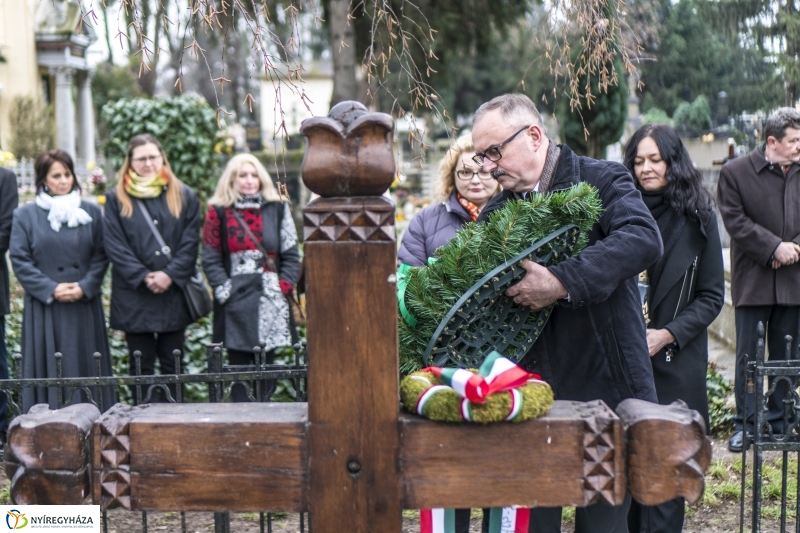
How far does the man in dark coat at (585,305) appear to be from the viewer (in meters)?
2.48

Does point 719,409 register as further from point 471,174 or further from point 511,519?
point 511,519

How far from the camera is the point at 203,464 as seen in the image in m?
1.68

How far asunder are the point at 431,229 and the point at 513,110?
2.07 m

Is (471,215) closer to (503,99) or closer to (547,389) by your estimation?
(503,99)

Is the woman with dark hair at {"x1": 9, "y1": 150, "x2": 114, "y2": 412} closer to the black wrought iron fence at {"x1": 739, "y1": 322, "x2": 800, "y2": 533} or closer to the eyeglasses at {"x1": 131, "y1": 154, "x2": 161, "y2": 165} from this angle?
the eyeglasses at {"x1": 131, "y1": 154, "x2": 161, "y2": 165}

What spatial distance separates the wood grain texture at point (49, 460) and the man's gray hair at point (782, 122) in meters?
4.91

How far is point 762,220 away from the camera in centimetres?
553

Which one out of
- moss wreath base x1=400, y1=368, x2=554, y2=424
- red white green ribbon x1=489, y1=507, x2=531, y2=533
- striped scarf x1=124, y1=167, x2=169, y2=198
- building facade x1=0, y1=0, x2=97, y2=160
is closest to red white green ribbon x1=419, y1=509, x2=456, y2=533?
red white green ribbon x1=489, y1=507, x2=531, y2=533

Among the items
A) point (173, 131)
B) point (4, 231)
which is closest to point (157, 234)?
point (4, 231)

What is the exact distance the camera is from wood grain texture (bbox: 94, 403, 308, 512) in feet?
5.53

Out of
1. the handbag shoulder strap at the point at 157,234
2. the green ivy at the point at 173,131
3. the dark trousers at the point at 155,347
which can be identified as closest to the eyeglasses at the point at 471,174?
the handbag shoulder strap at the point at 157,234

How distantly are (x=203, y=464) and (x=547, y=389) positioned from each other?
0.68 meters

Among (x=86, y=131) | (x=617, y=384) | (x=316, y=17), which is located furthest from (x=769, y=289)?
(x=86, y=131)

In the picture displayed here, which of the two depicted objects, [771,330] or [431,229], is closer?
[431,229]
